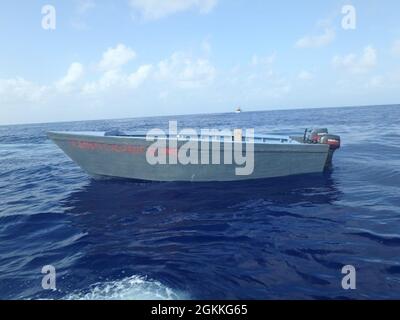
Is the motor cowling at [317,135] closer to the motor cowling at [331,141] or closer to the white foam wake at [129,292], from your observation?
the motor cowling at [331,141]

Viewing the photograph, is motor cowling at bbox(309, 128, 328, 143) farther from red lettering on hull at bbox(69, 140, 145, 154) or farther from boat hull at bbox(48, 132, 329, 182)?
red lettering on hull at bbox(69, 140, 145, 154)

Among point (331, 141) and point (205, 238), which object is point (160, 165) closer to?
point (205, 238)

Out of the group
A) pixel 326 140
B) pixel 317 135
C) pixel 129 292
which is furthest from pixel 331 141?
pixel 129 292

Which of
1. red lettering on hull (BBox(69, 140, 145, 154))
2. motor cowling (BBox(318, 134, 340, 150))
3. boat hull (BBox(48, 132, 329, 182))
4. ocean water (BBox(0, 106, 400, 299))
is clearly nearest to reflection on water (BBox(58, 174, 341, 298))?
ocean water (BBox(0, 106, 400, 299))

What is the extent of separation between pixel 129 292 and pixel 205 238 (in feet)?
6.87

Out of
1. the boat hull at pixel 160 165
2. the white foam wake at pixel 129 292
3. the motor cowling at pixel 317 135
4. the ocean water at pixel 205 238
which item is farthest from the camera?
the motor cowling at pixel 317 135

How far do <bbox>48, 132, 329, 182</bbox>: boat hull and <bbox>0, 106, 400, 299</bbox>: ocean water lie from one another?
0.33 m

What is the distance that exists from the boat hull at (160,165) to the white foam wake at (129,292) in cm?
509

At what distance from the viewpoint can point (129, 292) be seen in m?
4.38

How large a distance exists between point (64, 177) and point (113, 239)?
23.2 feet

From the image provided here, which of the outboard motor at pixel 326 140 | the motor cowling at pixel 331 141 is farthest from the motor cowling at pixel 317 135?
the motor cowling at pixel 331 141

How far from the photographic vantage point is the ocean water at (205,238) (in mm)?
4500

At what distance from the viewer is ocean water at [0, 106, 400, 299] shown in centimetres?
450
